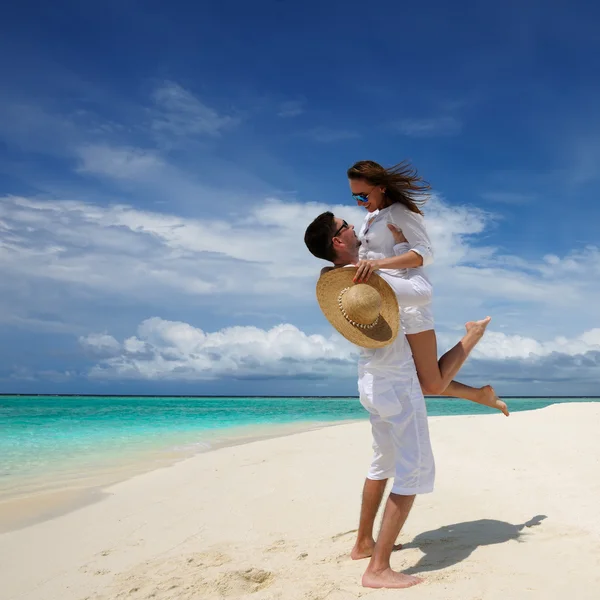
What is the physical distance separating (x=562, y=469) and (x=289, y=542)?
345 cm

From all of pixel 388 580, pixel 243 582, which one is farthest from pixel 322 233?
pixel 243 582

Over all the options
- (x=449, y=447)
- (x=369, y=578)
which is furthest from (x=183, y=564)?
(x=449, y=447)

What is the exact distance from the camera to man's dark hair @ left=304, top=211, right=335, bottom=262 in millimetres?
3680

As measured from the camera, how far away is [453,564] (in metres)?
3.55

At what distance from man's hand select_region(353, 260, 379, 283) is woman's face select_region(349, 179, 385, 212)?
580 millimetres

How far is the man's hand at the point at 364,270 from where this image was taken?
3.42 m

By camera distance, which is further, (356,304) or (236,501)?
(236,501)

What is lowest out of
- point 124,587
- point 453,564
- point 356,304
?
point 124,587

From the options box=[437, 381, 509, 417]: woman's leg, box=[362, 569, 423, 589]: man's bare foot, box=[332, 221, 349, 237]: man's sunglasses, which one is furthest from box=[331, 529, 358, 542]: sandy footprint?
box=[332, 221, 349, 237]: man's sunglasses

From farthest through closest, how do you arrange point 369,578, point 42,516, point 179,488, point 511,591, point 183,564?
point 179,488 < point 42,516 < point 183,564 < point 369,578 < point 511,591

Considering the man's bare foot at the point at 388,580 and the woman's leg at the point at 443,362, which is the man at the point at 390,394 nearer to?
the man's bare foot at the point at 388,580

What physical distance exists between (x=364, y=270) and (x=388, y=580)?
5.97 feet

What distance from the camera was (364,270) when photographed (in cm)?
342

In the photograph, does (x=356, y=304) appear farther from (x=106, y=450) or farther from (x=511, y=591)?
(x=106, y=450)
